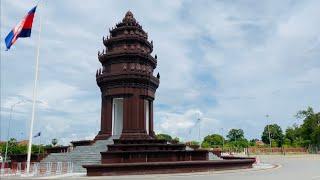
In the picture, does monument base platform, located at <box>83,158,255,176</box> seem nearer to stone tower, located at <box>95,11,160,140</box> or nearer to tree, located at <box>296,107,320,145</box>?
stone tower, located at <box>95,11,160,140</box>

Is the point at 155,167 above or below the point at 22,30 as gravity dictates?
below

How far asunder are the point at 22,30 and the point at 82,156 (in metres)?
13.3

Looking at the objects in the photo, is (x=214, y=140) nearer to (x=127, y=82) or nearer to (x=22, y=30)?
(x=127, y=82)

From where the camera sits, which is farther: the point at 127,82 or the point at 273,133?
the point at 273,133

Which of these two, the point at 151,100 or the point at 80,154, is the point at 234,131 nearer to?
the point at 151,100


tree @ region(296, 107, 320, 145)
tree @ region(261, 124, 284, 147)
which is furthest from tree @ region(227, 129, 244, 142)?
tree @ region(296, 107, 320, 145)

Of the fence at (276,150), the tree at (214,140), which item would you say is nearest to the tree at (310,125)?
the fence at (276,150)

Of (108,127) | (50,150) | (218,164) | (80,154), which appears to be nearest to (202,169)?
(218,164)

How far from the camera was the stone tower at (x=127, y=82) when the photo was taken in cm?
3788

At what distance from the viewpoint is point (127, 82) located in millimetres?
38188

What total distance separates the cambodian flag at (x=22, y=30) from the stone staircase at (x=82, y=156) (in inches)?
454

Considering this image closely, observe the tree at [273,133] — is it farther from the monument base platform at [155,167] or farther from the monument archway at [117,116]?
the monument base platform at [155,167]

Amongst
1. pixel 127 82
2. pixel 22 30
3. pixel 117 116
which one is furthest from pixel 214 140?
pixel 22 30

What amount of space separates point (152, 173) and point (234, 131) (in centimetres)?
11809
